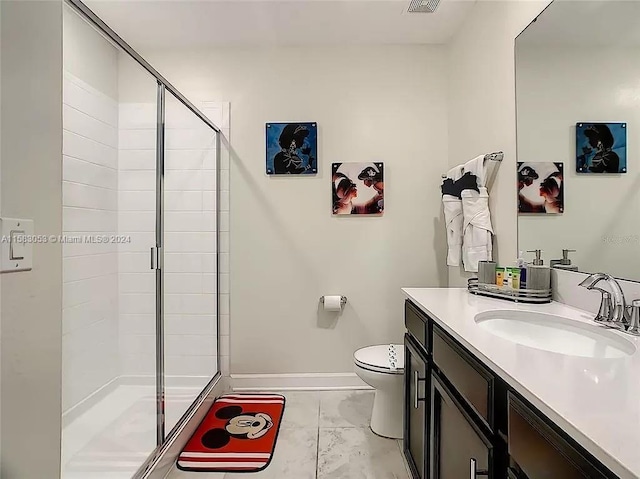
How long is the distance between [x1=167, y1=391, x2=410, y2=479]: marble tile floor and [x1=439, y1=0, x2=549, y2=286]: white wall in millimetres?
1105

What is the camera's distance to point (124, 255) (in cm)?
242

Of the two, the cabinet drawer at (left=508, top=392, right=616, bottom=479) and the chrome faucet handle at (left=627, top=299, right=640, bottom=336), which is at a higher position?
the chrome faucet handle at (left=627, top=299, right=640, bottom=336)

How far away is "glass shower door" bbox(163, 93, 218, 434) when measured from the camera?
7.92ft

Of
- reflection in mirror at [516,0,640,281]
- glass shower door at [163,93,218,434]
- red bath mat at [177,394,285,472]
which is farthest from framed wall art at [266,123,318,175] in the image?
red bath mat at [177,394,285,472]

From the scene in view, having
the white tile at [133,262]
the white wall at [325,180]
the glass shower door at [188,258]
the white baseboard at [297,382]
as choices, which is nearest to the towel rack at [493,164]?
the white wall at [325,180]

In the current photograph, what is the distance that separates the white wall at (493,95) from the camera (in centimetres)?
209

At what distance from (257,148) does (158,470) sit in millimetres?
2068

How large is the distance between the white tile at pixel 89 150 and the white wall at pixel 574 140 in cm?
221

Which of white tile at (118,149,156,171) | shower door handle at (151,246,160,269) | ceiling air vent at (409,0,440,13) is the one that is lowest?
shower door handle at (151,246,160,269)

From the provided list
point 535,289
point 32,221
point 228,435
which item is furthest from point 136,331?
point 535,289

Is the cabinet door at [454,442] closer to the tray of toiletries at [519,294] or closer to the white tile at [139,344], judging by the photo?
the tray of toiletries at [519,294]

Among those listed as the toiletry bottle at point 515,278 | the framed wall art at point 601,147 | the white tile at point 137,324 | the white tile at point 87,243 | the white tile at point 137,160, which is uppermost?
the white tile at point 137,160

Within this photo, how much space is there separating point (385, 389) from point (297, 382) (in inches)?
38.5

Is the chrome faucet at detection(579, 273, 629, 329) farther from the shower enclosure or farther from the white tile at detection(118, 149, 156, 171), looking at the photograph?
the white tile at detection(118, 149, 156, 171)
